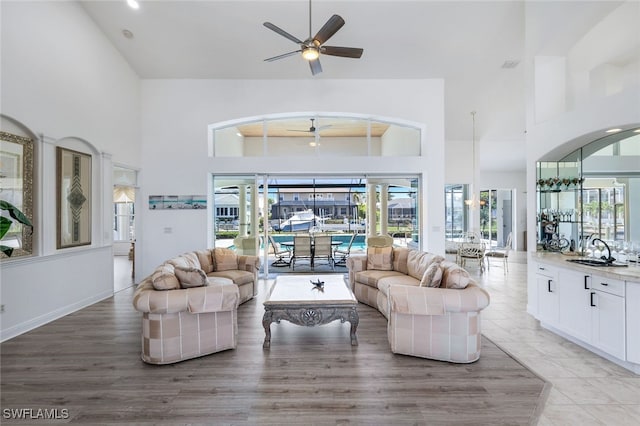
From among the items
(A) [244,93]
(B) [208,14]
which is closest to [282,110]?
(A) [244,93]

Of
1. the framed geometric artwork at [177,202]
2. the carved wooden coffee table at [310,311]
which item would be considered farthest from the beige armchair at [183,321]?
the framed geometric artwork at [177,202]

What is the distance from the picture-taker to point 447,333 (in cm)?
301

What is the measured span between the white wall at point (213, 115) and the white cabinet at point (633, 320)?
3.78 m

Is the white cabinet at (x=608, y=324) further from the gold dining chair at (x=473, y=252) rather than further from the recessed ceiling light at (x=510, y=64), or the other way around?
the recessed ceiling light at (x=510, y=64)

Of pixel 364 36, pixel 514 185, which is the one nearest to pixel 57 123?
pixel 364 36

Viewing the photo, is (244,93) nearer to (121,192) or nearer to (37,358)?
(37,358)

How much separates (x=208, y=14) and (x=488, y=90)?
6234 millimetres

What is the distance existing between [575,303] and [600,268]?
20.5 inches

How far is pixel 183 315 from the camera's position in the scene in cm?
301

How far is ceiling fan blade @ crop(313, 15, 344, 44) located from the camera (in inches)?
138

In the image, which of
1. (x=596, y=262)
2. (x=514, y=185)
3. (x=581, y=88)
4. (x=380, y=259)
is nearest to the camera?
(x=596, y=262)

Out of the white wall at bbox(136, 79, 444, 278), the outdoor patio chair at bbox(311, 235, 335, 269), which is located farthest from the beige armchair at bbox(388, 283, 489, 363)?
the outdoor patio chair at bbox(311, 235, 335, 269)

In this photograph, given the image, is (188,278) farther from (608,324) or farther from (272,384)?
(608,324)

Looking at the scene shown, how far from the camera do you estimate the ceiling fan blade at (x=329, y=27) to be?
350cm
